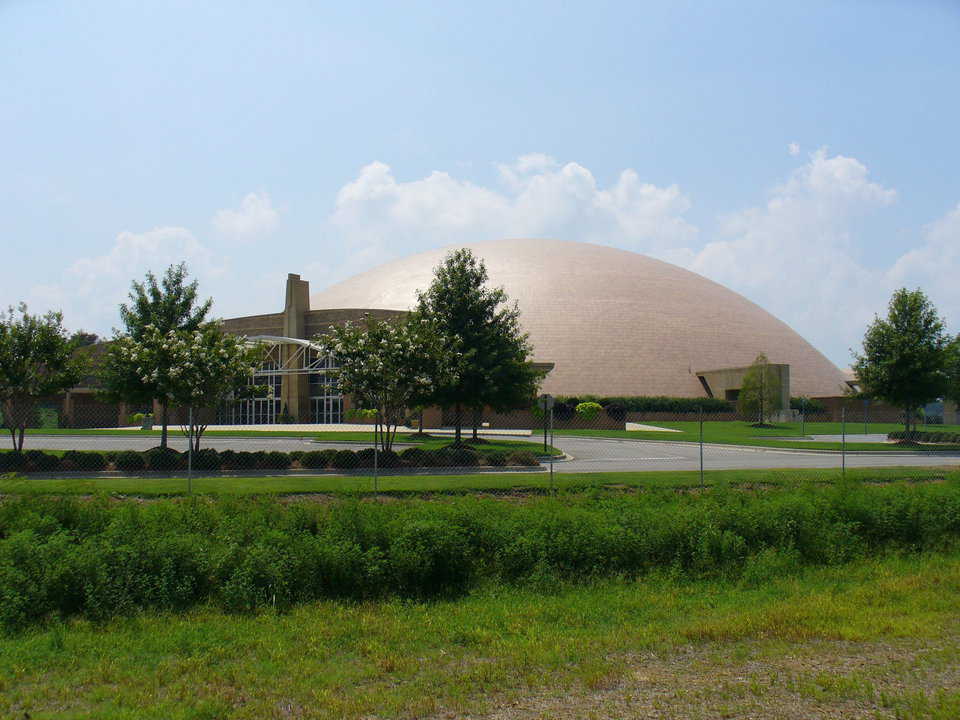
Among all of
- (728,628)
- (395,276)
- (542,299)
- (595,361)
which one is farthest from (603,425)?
(728,628)

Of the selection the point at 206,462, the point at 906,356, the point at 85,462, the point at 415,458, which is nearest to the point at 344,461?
the point at 415,458

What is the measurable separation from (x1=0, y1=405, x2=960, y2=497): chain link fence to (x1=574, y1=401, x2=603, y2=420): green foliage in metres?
8.73

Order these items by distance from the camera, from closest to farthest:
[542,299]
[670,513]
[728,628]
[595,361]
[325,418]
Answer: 1. [728,628]
2. [670,513]
3. [325,418]
4. [595,361]
5. [542,299]

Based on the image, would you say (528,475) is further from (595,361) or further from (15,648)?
(595,361)

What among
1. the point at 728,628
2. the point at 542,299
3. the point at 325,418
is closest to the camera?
the point at 728,628

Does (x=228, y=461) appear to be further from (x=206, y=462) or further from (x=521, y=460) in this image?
(x=521, y=460)

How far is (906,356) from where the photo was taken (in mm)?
34250

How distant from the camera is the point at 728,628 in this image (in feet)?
22.8

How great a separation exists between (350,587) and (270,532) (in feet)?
3.40

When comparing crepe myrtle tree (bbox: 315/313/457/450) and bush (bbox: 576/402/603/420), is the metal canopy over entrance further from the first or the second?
crepe myrtle tree (bbox: 315/313/457/450)

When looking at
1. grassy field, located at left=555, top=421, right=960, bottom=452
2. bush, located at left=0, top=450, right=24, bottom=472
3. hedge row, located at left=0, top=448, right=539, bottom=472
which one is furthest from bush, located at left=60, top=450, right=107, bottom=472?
grassy field, located at left=555, top=421, right=960, bottom=452

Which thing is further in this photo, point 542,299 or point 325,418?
point 542,299

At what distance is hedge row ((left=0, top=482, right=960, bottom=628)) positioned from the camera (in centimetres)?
764

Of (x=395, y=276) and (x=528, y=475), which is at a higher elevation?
(x=395, y=276)
